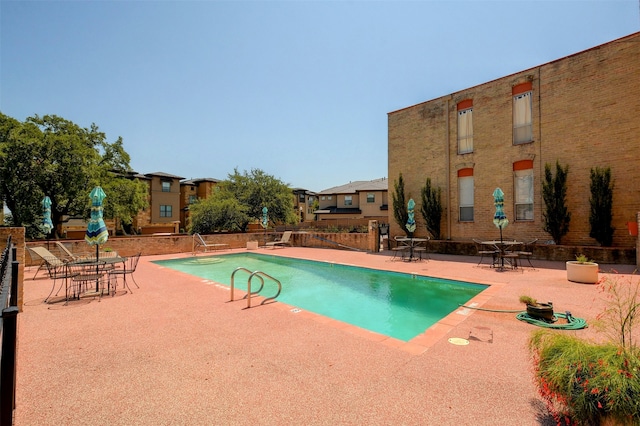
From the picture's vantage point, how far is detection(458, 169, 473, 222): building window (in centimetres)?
1643

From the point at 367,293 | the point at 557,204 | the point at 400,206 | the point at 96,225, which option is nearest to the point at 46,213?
the point at 96,225

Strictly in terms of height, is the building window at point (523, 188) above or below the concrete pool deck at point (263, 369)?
above

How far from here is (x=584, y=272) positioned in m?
8.22

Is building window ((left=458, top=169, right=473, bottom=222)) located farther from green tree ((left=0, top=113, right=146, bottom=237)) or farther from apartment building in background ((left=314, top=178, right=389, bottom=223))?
green tree ((left=0, top=113, right=146, bottom=237))

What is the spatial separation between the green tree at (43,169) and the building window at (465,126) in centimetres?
2156

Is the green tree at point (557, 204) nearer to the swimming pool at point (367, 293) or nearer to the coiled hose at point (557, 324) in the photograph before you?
the swimming pool at point (367, 293)

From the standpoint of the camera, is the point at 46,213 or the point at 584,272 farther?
the point at 46,213

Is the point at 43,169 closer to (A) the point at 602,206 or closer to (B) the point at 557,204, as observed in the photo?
(B) the point at 557,204

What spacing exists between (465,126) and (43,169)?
75.2 ft

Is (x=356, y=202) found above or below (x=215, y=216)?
above

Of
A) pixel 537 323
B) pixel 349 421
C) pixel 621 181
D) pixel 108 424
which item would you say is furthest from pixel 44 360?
pixel 621 181

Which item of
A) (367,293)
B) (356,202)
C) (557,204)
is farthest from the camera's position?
(356,202)

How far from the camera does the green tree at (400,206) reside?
18281 millimetres

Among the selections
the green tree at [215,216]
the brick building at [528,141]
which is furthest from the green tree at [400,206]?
the green tree at [215,216]
